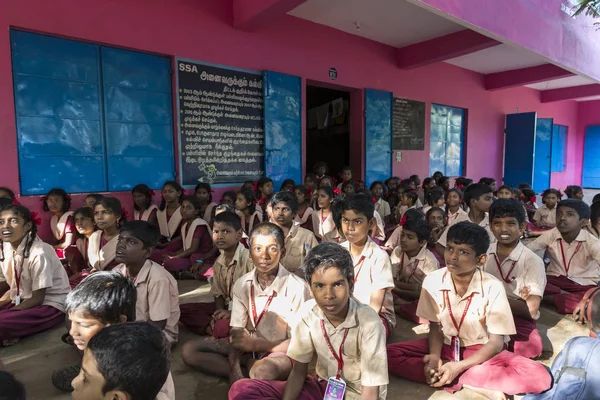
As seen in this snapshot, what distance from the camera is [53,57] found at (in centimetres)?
371

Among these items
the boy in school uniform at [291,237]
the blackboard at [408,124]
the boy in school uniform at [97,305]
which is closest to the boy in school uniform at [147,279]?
the boy in school uniform at [97,305]

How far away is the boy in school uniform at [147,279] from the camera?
2.03 m

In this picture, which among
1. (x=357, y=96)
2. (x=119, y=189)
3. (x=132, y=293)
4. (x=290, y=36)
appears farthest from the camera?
(x=357, y=96)

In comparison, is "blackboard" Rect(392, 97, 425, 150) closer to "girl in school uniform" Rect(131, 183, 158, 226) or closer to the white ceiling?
the white ceiling

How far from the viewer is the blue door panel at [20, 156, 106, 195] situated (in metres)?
3.67

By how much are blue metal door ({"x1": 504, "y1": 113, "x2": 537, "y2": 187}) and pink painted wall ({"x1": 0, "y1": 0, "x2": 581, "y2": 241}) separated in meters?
0.43

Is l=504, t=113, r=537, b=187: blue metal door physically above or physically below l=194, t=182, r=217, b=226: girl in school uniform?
above

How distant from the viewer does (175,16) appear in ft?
14.5

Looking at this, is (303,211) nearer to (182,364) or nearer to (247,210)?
(247,210)

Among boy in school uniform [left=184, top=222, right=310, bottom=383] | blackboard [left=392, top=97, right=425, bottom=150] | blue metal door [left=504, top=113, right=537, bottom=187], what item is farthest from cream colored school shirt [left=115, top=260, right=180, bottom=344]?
blue metal door [left=504, top=113, right=537, bottom=187]

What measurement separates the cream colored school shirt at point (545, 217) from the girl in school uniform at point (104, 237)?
543 cm

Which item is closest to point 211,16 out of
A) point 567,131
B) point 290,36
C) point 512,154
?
point 290,36

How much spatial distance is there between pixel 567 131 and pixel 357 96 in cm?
1000

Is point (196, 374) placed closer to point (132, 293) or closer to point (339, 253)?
point (132, 293)
